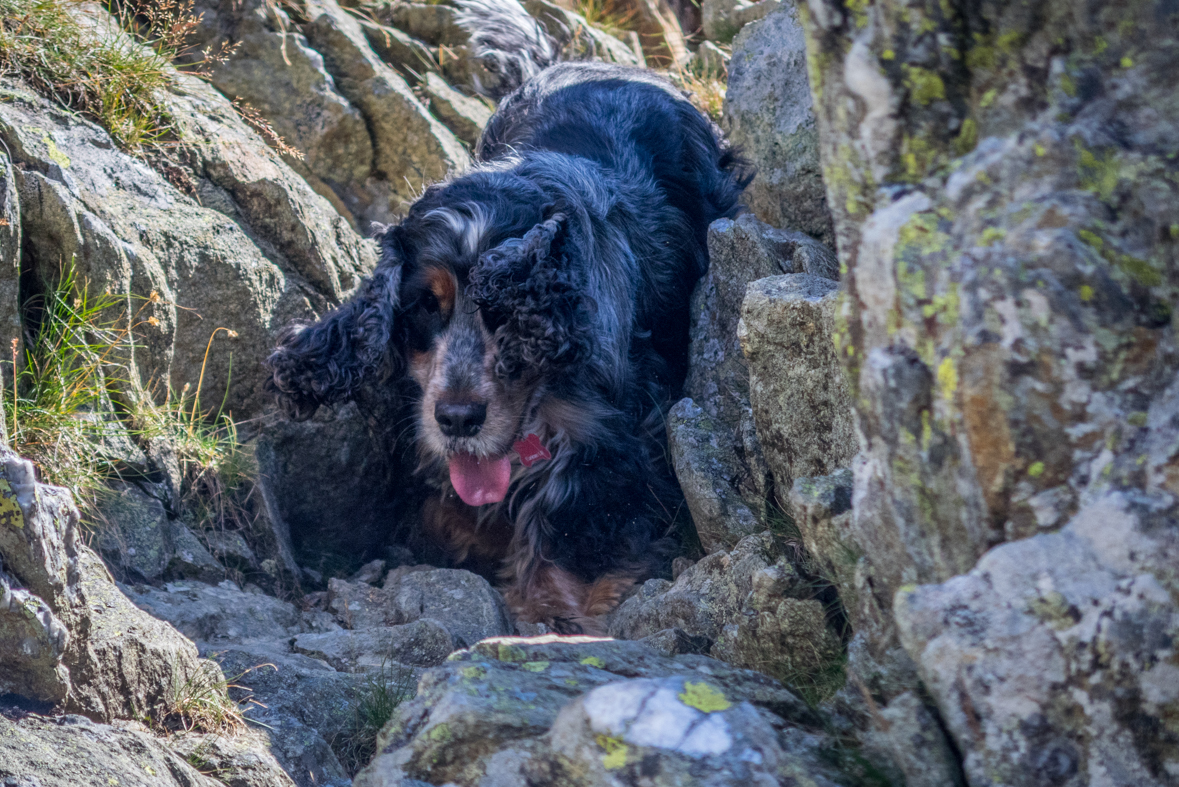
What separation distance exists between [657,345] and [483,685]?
10.7 ft

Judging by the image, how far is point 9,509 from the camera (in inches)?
91.0

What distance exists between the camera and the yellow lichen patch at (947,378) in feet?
5.51

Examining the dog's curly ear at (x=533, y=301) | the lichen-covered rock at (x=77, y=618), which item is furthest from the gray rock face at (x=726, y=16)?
the lichen-covered rock at (x=77, y=618)

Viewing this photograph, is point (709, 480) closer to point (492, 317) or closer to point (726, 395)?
point (726, 395)

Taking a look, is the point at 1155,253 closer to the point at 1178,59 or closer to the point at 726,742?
the point at 1178,59

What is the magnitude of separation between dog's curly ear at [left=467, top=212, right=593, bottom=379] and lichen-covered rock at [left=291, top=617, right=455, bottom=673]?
123cm

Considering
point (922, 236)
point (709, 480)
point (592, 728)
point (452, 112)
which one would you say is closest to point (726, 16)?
point (452, 112)

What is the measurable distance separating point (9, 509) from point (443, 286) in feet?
7.80

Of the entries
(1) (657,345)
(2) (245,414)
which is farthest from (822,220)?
(2) (245,414)

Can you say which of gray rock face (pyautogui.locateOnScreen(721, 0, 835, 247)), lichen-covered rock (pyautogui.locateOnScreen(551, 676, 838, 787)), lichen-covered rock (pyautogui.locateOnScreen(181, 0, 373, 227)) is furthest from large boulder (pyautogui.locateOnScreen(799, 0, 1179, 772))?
lichen-covered rock (pyautogui.locateOnScreen(181, 0, 373, 227))

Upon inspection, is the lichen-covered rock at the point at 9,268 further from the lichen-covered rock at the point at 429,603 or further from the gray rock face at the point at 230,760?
the gray rock face at the point at 230,760

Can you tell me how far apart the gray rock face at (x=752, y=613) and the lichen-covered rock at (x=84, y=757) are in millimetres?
1387

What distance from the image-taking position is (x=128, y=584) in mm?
3539

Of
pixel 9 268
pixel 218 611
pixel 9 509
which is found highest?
pixel 9 268
